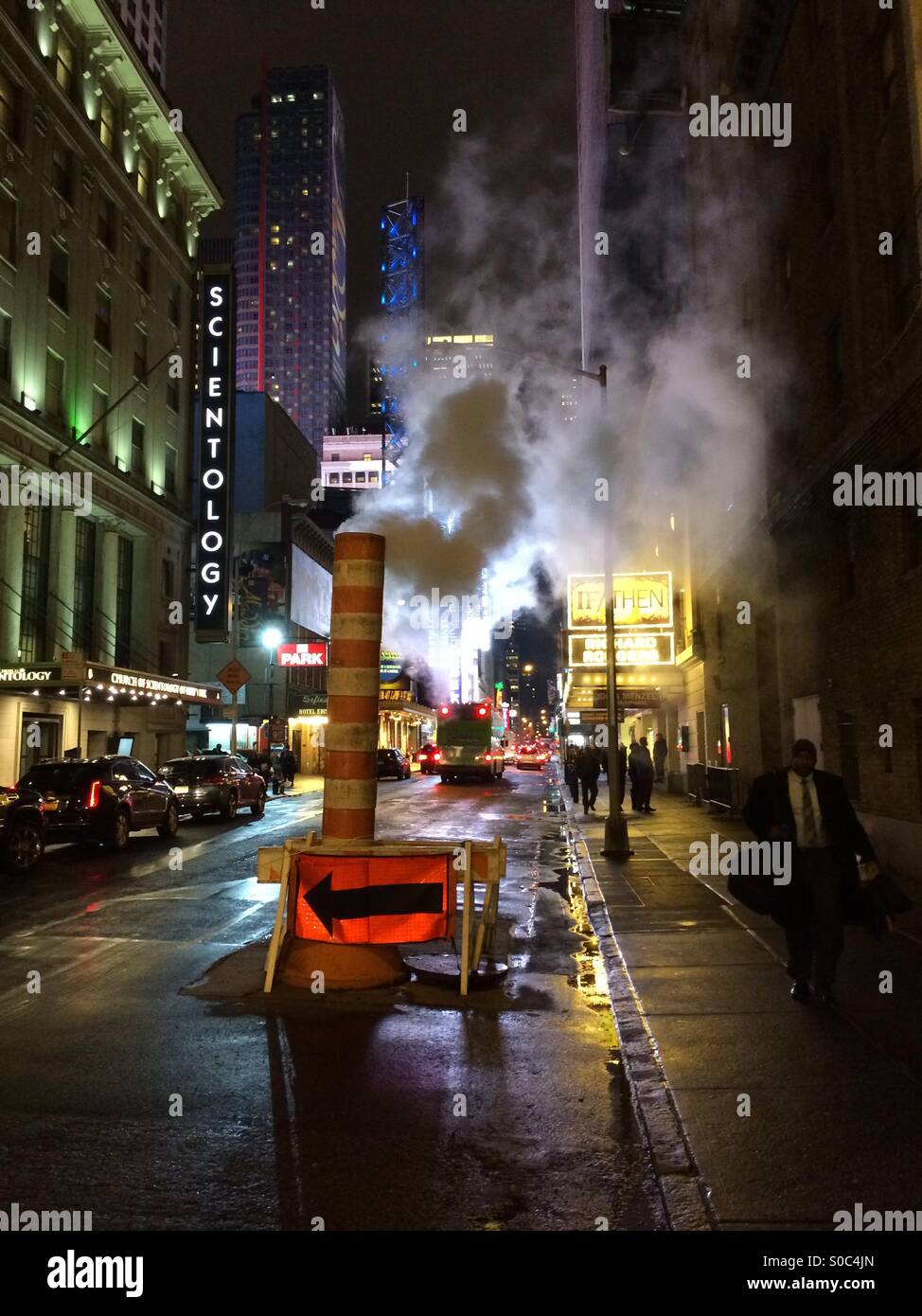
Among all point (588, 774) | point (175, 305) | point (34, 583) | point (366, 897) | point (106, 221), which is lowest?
point (588, 774)

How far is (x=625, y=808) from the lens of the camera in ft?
76.3

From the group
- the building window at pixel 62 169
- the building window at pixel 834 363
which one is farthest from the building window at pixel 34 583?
the building window at pixel 834 363

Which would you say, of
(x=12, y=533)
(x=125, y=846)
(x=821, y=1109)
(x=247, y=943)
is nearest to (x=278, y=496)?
(x=12, y=533)

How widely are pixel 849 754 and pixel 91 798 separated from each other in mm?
11065

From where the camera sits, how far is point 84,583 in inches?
1125

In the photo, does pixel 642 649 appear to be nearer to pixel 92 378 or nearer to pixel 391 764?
pixel 92 378

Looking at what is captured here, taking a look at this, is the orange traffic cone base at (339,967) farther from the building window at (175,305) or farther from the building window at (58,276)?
the building window at (175,305)

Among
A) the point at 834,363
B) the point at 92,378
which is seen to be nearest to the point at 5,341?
the point at 92,378

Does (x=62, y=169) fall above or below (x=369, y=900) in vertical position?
above

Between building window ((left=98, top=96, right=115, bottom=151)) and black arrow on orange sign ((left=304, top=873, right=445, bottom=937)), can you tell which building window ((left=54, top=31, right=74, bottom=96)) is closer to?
building window ((left=98, top=96, right=115, bottom=151))

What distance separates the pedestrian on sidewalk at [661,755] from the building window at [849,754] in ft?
59.8

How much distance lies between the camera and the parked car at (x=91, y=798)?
565 inches

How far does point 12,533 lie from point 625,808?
1658 centimetres
